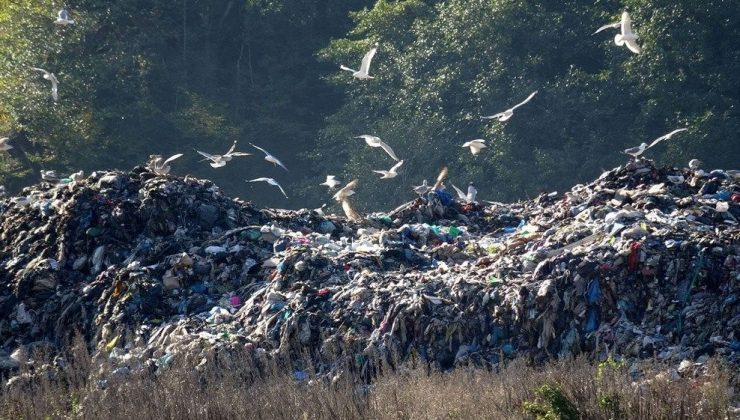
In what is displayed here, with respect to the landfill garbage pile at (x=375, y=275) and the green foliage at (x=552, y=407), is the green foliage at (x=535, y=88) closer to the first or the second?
the landfill garbage pile at (x=375, y=275)

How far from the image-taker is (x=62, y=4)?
22.0m

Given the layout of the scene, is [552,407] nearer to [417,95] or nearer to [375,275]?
[375,275]

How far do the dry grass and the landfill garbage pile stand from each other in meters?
0.83

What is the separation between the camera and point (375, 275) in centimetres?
902

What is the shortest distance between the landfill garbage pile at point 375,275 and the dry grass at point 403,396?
83 centimetres

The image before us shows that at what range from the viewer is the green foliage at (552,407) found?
597 centimetres

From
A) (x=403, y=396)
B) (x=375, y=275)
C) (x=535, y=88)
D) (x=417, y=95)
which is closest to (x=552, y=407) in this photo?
(x=403, y=396)

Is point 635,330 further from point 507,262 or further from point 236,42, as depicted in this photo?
point 236,42

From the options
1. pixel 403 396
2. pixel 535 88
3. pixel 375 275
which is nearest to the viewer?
pixel 403 396

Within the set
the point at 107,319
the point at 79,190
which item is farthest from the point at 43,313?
the point at 79,190

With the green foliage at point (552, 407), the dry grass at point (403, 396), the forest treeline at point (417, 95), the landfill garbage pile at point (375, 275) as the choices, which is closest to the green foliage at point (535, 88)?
the forest treeline at point (417, 95)

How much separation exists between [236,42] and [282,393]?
20.6m

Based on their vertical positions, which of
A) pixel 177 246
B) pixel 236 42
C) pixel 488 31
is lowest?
pixel 177 246

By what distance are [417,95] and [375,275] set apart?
1395 centimetres
